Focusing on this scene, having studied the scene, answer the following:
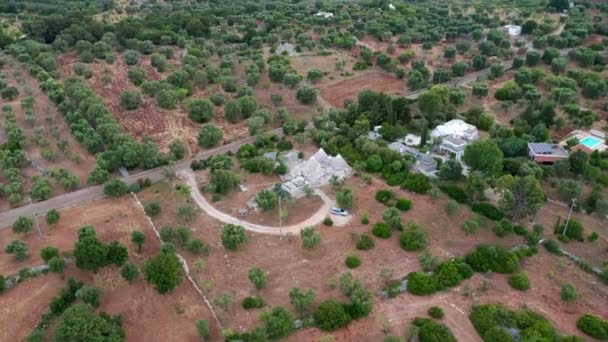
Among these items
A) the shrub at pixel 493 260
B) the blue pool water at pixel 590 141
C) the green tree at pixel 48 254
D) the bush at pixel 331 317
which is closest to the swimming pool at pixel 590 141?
the blue pool water at pixel 590 141

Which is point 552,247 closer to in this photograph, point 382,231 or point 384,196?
point 382,231

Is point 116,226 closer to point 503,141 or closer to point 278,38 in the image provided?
point 503,141

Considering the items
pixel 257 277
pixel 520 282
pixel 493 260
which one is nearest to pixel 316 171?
pixel 257 277

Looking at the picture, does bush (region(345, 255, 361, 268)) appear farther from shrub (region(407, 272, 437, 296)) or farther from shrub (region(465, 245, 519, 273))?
shrub (region(465, 245, 519, 273))

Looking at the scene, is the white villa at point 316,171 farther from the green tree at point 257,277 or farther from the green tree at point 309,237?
the green tree at point 257,277

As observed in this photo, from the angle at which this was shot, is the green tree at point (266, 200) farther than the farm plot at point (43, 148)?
No

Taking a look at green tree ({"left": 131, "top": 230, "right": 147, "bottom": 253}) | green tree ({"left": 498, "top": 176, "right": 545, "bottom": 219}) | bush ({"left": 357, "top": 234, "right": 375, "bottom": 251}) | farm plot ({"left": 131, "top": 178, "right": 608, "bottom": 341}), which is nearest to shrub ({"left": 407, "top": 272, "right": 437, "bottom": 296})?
farm plot ({"left": 131, "top": 178, "right": 608, "bottom": 341})

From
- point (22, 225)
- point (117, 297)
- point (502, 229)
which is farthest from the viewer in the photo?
point (502, 229)
